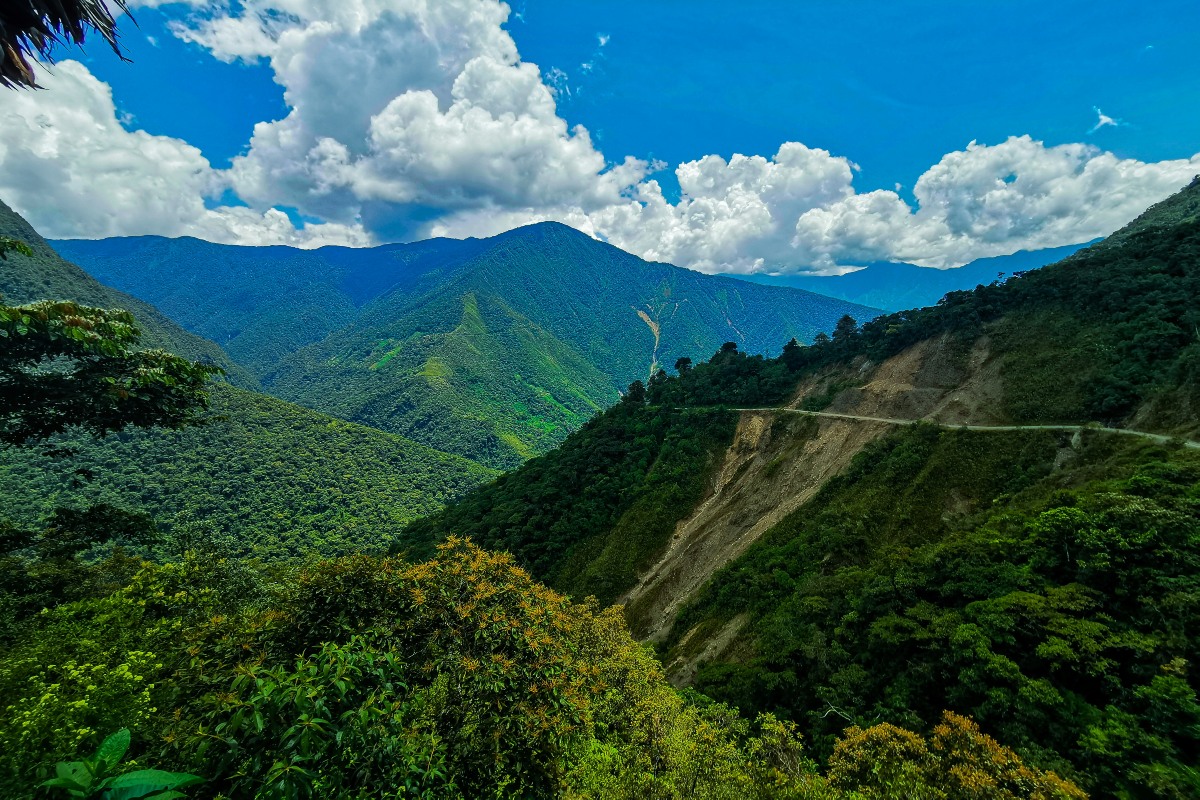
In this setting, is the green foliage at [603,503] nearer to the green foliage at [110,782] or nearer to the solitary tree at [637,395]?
the solitary tree at [637,395]

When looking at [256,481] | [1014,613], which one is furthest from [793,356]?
[256,481]

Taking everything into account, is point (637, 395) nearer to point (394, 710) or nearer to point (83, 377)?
point (83, 377)

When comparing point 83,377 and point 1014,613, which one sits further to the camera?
point 1014,613

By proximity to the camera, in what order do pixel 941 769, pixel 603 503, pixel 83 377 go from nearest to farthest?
pixel 941 769, pixel 83 377, pixel 603 503

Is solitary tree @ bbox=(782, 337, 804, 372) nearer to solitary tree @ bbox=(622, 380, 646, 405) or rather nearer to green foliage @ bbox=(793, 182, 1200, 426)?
green foliage @ bbox=(793, 182, 1200, 426)

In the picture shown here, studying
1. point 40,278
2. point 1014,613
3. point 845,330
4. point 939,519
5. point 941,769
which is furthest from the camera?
point 40,278

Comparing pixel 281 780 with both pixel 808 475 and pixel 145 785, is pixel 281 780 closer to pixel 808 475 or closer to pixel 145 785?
pixel 145 785
